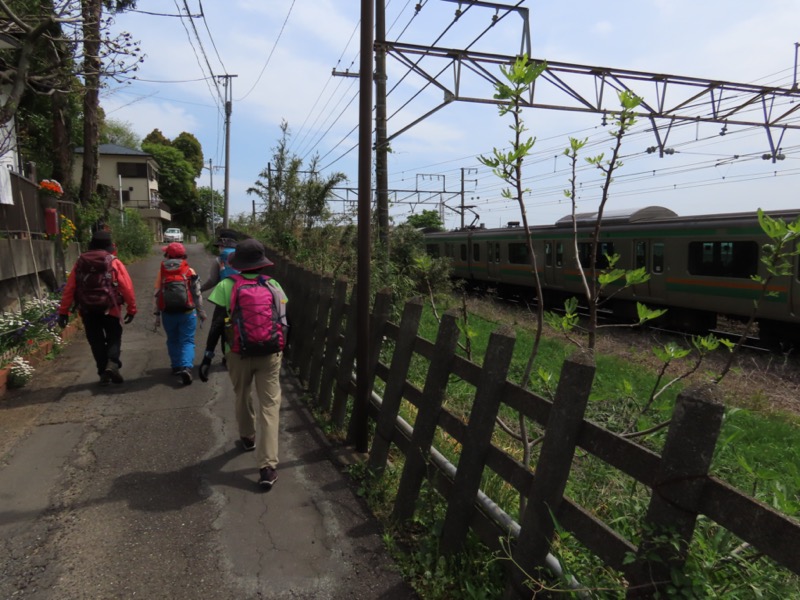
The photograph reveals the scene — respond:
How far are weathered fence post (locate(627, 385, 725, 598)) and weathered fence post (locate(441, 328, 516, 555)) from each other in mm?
911

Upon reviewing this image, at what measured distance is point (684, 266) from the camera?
12.0m

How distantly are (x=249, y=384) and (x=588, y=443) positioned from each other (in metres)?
2.74

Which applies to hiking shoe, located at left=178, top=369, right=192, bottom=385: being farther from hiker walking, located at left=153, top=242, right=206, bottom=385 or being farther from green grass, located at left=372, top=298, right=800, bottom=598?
green grass, located at left=372, top=298, right=800, bottom=598

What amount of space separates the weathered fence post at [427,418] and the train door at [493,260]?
55.1 ft

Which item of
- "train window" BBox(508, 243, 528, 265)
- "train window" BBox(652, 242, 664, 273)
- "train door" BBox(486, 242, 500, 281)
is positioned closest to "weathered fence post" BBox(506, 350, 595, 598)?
"train window" BBox(652, 242, 664, 273)

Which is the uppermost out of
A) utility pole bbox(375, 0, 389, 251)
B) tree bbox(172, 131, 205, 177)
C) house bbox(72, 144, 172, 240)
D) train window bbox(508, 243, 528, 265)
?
tree bbox(172, 131, 205, 177)

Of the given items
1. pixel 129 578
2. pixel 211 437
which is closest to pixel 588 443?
pixel 129 578

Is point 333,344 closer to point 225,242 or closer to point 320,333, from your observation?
point 320,333

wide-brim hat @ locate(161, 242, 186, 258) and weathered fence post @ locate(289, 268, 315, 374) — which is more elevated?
wide-brim hat @ locate(161, 242, 186, 258)

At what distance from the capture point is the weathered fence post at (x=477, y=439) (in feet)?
8.55

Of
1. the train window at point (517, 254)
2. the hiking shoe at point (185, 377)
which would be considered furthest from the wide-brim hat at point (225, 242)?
the train window at point (517, 254)

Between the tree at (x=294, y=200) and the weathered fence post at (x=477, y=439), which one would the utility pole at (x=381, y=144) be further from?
the weathered fence post at (x=477, y=439)

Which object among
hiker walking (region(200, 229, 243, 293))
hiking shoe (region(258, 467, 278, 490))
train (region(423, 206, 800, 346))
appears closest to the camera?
hiking shoe (region(258, 467, 278, 490))

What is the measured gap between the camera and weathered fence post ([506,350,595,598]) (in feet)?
6.94
